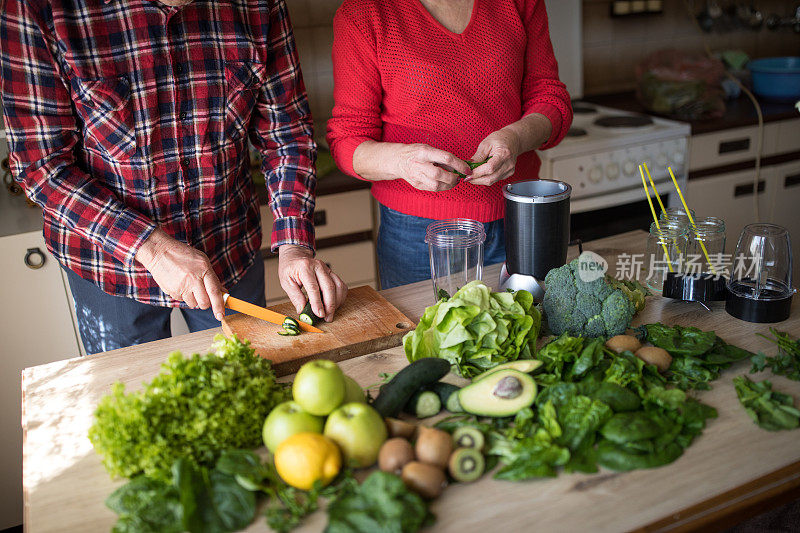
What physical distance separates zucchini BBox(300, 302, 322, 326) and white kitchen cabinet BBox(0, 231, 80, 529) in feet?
3.65

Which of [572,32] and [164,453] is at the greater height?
[572,32]

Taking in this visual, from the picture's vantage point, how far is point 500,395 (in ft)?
3.28

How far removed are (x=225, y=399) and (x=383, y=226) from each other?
3.03 ft

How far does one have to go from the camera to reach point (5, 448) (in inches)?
81.7

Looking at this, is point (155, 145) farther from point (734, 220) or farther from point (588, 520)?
point (734, 220)

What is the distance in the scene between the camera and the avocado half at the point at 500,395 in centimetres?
99

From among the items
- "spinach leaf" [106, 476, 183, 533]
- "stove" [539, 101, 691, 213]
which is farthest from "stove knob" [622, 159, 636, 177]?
"spinach leaf" [106, 476, 183, 533]

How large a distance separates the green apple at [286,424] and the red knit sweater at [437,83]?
31.2 inches

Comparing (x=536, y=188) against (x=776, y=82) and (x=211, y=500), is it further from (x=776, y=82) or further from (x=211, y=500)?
(x=776, y=82)

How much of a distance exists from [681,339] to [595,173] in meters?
1.64

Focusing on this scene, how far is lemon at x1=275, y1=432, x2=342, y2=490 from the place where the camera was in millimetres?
868

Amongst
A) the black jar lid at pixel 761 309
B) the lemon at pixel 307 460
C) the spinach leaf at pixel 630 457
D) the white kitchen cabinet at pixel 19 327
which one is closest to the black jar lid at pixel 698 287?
the black jar lid at pixel 761 309

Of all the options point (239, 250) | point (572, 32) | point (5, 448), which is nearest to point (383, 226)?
point (239, 250)

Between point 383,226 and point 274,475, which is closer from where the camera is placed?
point 274,475
